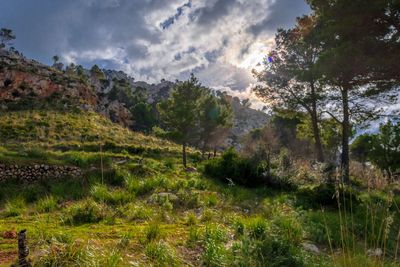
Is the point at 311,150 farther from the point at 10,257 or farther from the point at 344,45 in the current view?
the point at 10,257

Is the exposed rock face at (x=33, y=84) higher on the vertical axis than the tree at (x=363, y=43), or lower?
higher

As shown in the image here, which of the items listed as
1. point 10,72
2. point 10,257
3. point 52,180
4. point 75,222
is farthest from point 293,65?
point 10,72

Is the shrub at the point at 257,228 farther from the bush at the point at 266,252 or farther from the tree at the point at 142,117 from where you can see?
the tree at the point at 142,117

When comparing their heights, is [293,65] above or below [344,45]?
above

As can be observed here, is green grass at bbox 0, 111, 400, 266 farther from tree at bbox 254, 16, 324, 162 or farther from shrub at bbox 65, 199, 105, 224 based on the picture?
tree at bbox 254, 16, 324, 162

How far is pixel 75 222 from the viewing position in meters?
5.77

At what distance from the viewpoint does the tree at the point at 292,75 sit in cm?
1788

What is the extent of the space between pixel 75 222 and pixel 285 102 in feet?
53.5

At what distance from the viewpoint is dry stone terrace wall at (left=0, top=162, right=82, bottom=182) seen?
38.1ft

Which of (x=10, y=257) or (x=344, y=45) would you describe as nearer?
(x=10, y=257)

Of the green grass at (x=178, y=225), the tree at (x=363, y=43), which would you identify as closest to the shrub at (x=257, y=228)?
the green grass at (x=178, y=225)

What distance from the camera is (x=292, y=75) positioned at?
17.8 m

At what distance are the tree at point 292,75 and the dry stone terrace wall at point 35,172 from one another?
1304 centimetres

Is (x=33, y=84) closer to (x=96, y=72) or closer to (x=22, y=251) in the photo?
(x=22, y=251)
